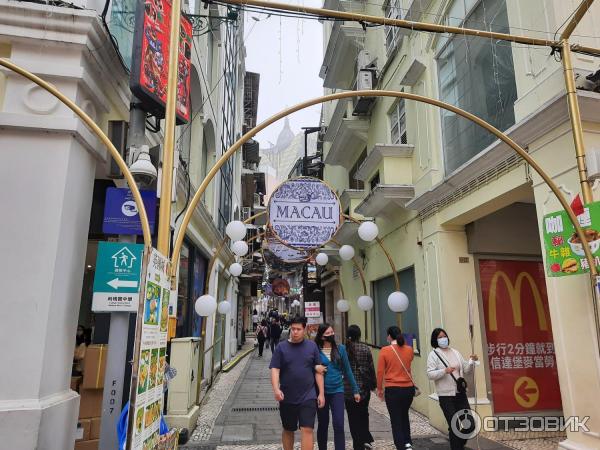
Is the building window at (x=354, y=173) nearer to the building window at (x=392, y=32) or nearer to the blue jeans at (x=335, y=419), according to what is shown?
the building window at (x=392, y=32)

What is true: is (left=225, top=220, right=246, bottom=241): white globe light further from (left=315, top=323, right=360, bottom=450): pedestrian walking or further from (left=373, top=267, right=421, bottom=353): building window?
(left=373, top=267, right=421, bottom=353): building window

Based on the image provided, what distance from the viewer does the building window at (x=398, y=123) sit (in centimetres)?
1069

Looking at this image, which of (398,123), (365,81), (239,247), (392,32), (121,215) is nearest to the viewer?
(121,215)

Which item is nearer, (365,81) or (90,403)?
(90,403)

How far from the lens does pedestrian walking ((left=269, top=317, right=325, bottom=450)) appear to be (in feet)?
16.2

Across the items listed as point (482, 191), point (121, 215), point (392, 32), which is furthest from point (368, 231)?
point (392, 32)

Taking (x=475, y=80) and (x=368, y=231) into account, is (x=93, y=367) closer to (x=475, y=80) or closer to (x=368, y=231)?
(x=368, y=231)

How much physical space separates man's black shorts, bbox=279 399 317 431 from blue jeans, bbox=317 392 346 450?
0.47m

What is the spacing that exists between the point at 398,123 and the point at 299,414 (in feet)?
27.0

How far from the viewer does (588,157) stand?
4680 millimetres

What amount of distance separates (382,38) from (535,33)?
24.4 feet

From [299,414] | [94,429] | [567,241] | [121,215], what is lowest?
[94,429]

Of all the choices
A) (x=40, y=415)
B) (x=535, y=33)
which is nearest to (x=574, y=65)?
(x=535, y=33)

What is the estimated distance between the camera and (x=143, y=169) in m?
4.23
